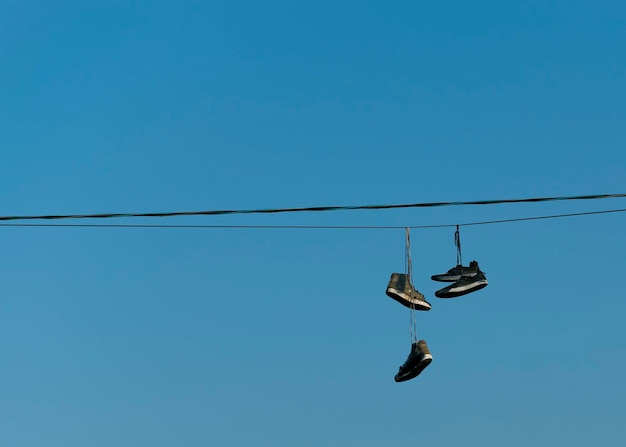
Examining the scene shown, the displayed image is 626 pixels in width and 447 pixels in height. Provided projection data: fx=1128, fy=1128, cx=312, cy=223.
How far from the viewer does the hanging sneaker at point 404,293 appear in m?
12.4

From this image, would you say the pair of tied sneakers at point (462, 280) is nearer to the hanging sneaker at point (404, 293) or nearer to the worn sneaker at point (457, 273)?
the worn sneaker at point (457, 273)

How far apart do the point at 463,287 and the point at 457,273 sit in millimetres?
259

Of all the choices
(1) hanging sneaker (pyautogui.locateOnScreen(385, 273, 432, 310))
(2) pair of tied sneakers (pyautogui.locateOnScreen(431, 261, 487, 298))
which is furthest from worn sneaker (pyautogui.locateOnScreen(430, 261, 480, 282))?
(1) hanging sneaker (pyautogui.locateOnScreen(385, 273, 432, 310))

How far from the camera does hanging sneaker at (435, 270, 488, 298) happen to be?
12430 millimetres

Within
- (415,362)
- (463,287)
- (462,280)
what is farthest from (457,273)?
(415,362)

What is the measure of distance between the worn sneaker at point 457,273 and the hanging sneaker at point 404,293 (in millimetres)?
302

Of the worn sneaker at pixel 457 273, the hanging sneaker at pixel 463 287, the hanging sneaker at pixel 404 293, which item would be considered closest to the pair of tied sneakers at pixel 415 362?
the hanging sneaker at pixel 404 293

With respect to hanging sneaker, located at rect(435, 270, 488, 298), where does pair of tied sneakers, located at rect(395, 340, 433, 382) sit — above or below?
below

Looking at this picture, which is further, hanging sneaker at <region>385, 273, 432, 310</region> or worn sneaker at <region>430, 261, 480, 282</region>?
worn sneaker at <region>430, 261, 480, 282</region>

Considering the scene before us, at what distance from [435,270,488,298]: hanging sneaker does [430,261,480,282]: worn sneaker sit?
0.08m

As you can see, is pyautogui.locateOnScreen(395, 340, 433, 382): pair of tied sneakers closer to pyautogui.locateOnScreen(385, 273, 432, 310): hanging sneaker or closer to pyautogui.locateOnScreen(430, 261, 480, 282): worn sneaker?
pyautogui.locateOnScreen(385, 273, 432, 310): hanging sneaker

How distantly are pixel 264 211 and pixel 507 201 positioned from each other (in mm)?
2024

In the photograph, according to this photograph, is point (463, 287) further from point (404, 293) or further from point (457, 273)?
point (404, 293)

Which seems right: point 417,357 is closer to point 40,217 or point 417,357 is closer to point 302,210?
point 302,210
